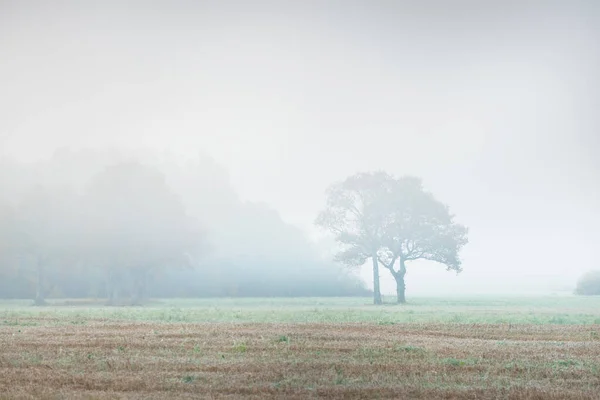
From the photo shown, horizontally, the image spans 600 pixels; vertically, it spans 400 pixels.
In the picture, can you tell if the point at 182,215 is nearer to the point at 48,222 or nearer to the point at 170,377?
the point at 48,222

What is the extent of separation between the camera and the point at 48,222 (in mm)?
84938

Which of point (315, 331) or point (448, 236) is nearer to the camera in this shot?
point (315, 331)

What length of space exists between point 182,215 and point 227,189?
46.3 m

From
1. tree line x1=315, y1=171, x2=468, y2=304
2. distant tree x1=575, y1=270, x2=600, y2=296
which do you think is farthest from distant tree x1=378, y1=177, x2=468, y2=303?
distant tree x1=575, y1=270, x2=600, y2=296

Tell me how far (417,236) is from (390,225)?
368 cm

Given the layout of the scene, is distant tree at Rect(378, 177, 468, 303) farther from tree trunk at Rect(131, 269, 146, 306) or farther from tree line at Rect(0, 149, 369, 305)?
tree trunk at Rect(131, 269, 146, 306)

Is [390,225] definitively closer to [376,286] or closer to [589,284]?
[376,286]

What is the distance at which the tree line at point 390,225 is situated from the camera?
84.1 metres

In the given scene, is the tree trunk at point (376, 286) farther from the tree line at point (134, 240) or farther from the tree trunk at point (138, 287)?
the tree trunk at point (138, 287)

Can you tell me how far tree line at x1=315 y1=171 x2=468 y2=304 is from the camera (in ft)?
276

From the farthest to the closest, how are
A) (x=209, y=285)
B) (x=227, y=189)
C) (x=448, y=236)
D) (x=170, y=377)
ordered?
(x=227, y=189) < (x=209, y=285) < (x=448, y=236) < (x=170, y=377)

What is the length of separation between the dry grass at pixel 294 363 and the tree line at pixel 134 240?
52.5 metres

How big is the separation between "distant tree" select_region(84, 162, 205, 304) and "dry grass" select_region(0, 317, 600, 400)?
50.2 m

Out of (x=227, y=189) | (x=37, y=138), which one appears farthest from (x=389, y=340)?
(x=37, y=138)
